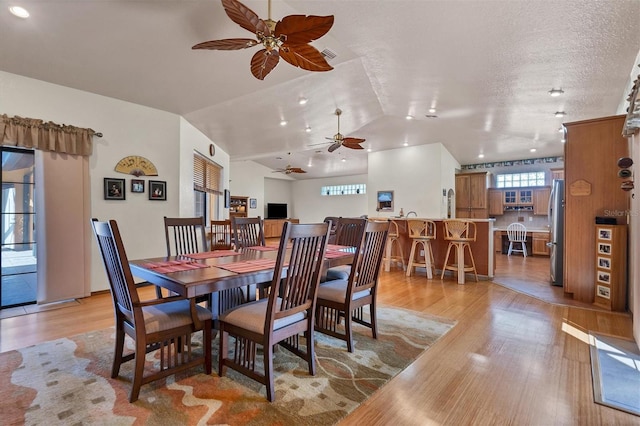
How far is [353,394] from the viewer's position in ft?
6.02

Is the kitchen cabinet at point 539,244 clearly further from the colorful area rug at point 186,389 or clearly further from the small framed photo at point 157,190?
the small framed photo at point 157,190

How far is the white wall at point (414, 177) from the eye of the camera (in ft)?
24.7

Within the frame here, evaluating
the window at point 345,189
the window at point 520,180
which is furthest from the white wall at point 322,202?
the window at point 520,180

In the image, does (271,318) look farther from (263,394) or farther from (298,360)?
(298,360)

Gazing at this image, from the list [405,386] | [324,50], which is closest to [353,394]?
[405,386]

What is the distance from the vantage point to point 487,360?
228cm

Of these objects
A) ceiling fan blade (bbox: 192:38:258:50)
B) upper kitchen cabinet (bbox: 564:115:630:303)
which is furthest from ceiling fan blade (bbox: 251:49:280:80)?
upper kitchen cabinet (bbox: 564:115:630:303)

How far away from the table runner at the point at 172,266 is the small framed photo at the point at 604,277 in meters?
4.29

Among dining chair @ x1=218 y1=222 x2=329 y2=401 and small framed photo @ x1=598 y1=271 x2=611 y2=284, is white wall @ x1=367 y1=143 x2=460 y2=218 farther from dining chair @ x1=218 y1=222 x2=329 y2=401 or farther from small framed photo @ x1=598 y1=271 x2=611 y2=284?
dining chair @ x1=218 y1=222 x2=329 y2=401

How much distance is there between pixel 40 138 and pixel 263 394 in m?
3.82

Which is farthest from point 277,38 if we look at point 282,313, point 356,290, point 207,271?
point 356,290

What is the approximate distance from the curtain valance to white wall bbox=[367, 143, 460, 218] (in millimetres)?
6486

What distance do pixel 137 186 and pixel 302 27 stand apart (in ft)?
11.6

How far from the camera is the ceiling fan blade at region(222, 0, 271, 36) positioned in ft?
6.01
